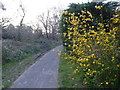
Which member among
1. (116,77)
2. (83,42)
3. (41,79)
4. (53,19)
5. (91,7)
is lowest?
(41,79)

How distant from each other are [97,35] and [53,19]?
32884 millimetres

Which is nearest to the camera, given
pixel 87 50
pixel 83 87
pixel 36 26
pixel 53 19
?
pixel 87 50

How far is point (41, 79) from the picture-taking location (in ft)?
16.8

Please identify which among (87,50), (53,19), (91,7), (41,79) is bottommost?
(41,79)

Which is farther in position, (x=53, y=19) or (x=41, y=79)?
(x=53, y=19)

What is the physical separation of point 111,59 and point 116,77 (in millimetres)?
487

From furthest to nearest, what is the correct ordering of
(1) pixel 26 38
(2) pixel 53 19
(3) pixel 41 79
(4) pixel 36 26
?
1. (2) pixel 53 19
2. (4) pixel 36 26
3. (1) pixel 26 38
4. (3) pixel 41 79

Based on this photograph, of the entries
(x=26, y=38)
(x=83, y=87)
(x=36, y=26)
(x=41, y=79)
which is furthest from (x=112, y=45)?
(x=36, y=26)

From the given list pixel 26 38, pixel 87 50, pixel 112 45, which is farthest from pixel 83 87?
pixel 26 38

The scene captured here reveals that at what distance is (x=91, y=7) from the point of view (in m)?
6.12

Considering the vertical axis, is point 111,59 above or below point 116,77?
above

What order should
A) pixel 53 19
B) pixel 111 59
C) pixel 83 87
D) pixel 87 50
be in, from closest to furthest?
pixel 111 59, pixel 87 50, pixel 83 87, pixel 53 19

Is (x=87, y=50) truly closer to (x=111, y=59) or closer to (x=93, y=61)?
(x=93, y=61)

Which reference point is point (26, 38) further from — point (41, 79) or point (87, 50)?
point (87, 50)
